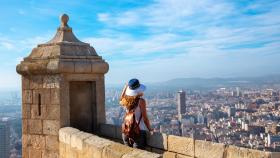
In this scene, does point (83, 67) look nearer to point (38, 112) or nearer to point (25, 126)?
point (38, 112)

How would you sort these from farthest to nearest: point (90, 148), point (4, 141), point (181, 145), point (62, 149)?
point (4, 141), point (62, 149), point (181, 145), point (90, 148)

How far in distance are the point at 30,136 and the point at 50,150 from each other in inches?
22.6

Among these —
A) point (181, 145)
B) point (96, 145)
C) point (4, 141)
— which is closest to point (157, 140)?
point (181, 145)

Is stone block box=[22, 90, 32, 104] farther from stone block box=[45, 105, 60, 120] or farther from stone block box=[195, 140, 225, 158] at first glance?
stone block box=[195, 140, 225, 158]

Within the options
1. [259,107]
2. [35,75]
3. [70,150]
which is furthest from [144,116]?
[259,107]

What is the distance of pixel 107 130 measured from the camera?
7656mm

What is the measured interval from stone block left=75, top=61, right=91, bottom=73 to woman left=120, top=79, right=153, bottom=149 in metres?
1.85

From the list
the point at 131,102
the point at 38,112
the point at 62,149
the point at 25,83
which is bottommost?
the point at 62,149

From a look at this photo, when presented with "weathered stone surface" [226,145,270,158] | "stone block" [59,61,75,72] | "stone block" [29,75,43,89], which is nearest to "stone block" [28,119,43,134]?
"stone block" [29,75,43,89]

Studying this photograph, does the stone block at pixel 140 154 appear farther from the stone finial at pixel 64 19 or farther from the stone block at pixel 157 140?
the stone finial at pixel 64 19

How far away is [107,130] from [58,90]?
1.13 meters

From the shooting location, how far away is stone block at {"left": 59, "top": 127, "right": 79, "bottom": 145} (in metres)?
6.50

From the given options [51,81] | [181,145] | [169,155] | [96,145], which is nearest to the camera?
[96,145]

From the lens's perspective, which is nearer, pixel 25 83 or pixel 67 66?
pixel 67 66
